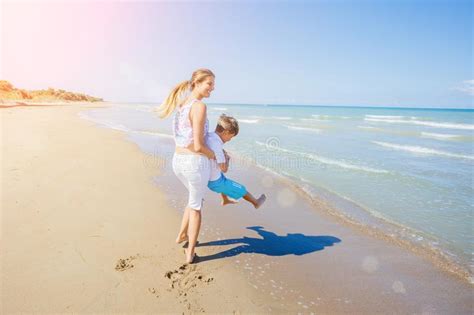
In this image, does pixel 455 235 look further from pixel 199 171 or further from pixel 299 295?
pixel 199 171

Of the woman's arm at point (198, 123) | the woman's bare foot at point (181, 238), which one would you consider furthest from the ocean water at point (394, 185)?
the woman's arm at point (198, 123)

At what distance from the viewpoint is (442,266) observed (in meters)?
3.90

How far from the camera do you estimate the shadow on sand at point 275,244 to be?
13.3ft

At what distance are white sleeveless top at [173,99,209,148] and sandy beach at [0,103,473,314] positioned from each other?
1394mm

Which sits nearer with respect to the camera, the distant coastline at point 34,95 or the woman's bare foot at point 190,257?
the woman's bare foot at point 190,257

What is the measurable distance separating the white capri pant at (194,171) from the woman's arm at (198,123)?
149 millimetres

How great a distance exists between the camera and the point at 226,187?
380 cm

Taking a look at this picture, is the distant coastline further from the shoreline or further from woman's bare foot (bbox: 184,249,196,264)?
woman's bare foot (bbox: 184,249,196,264)

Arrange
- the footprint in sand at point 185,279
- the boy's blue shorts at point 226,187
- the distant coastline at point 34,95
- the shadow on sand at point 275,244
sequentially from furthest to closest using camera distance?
the distant coastline at point 34,95 → the shadow on sand at point 275,244 → the boy's blue shorts at point 226,187 → the footprint in sand at point 185,279

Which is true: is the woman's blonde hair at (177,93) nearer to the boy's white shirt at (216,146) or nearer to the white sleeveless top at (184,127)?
the white sleeveless top at (184,127)

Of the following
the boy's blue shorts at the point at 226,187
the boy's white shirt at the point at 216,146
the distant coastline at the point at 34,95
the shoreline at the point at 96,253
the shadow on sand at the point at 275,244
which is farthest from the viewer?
the distant coastline at the point at 34,95

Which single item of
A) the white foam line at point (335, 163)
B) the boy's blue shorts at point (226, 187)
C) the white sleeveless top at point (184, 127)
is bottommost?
the white foam line at point (335, 163)

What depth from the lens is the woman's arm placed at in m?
3.20

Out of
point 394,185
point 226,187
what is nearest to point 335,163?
point 394,185
